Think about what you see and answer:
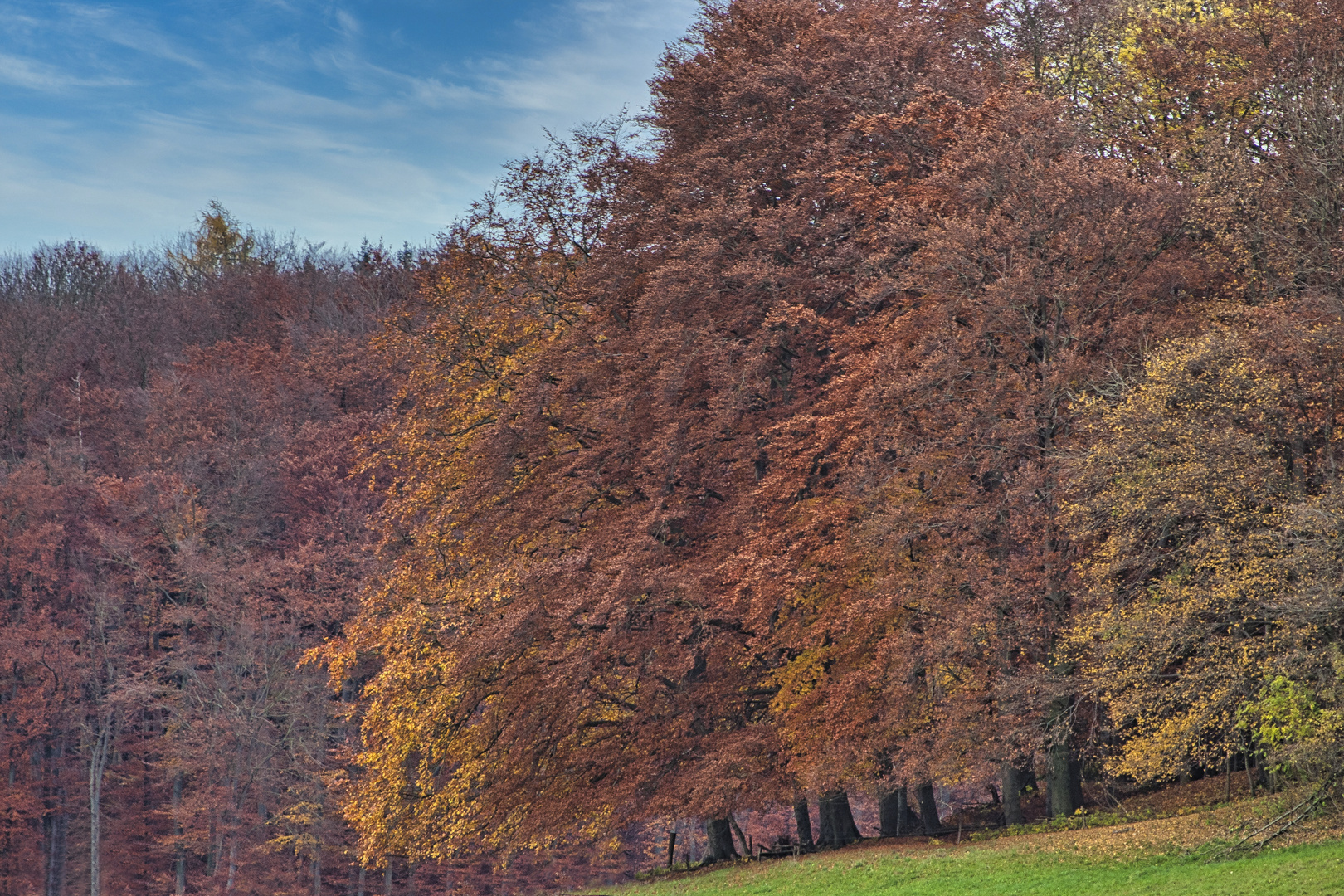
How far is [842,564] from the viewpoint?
23.3 metres

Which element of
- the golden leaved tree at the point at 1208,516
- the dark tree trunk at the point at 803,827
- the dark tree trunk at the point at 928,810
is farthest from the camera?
the dark tree trunk at the point at 803,827

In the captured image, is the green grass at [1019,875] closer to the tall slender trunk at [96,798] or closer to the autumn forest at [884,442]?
the autumn forest at [884,442]

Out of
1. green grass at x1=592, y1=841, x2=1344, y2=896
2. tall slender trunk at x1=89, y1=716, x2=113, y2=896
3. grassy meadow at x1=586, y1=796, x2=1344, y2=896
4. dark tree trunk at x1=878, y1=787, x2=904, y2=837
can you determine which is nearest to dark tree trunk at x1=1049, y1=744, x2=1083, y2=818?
grassy meadow at x1=586, y1=796, x2=1344, y2=896

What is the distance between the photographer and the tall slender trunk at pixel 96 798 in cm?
4388

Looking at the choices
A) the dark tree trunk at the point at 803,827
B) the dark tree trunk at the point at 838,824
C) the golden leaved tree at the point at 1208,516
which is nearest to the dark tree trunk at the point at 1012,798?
the dark tree trunk at the point at 838,824

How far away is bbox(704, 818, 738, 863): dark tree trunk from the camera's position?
2852cm

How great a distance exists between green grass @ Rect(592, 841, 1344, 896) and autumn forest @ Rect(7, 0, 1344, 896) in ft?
4.27

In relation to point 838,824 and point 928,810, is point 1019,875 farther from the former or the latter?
point 928,810

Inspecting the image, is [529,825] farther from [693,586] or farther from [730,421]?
[730,421]

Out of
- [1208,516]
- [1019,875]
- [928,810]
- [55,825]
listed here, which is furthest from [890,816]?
[55,825]

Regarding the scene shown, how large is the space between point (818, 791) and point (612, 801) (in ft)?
13.4

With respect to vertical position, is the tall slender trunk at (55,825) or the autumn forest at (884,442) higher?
the autumn forest at (884,442)

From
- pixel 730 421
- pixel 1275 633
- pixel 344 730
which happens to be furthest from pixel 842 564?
pixel 344 730

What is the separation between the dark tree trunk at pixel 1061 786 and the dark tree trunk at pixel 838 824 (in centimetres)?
447
